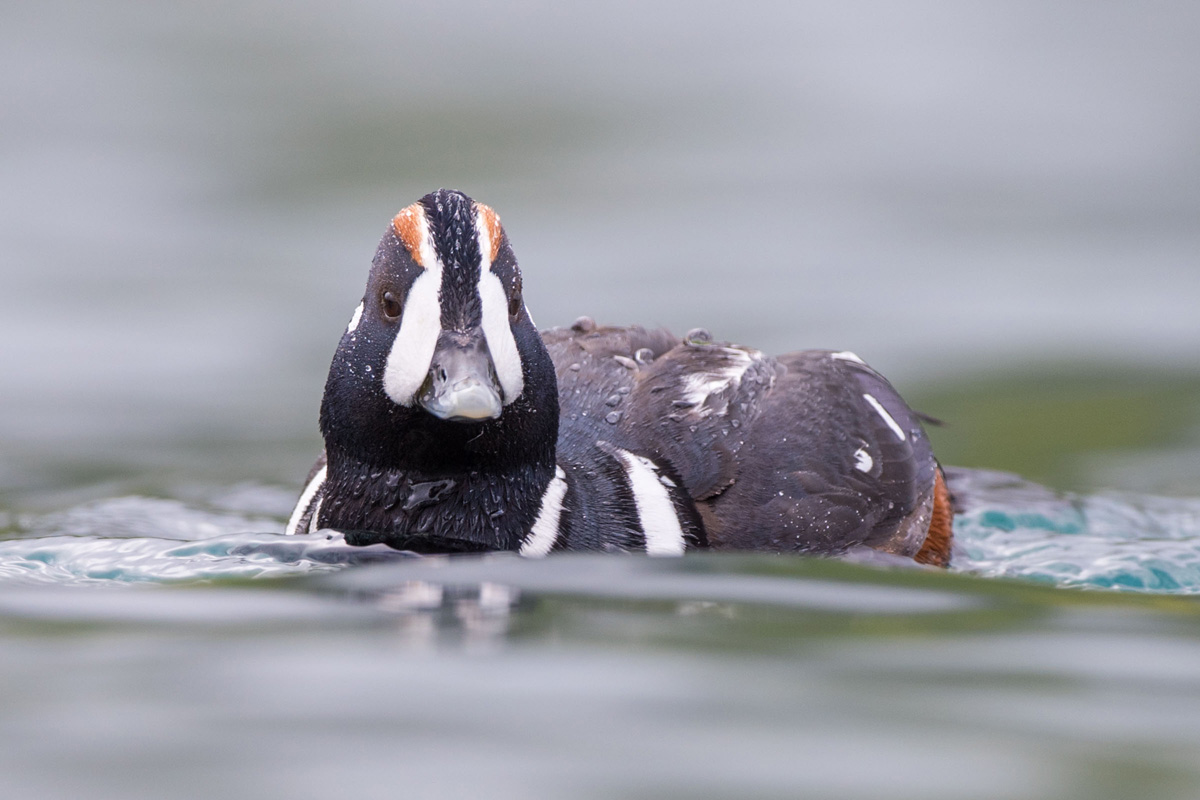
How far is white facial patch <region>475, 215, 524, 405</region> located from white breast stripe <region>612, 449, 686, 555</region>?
609 mm

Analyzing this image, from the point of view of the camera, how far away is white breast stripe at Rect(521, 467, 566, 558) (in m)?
5.39

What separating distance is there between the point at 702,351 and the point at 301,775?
3.09 meters

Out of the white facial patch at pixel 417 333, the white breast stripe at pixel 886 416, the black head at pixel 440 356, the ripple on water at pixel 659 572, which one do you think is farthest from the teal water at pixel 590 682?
the white breast stripe at pixel 886 416

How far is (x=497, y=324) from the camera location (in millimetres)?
5117

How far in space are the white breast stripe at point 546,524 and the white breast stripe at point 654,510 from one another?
26cm

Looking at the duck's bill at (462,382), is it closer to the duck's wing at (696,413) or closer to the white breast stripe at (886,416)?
the duck's wing at (696,413)

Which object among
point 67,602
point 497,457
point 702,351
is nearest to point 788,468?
point 702,351

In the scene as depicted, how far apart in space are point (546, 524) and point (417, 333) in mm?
787

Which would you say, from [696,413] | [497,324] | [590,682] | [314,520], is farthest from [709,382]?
[590,682]

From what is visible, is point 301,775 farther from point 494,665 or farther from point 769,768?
point 769,768

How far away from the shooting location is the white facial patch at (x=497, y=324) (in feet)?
16.7

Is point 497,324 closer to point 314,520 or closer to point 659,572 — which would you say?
point 659,572

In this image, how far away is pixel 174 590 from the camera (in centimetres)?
475

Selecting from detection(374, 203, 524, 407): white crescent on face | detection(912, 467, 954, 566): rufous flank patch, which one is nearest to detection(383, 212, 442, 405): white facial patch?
detection(374, 203, 524, 407): white crescent on face
